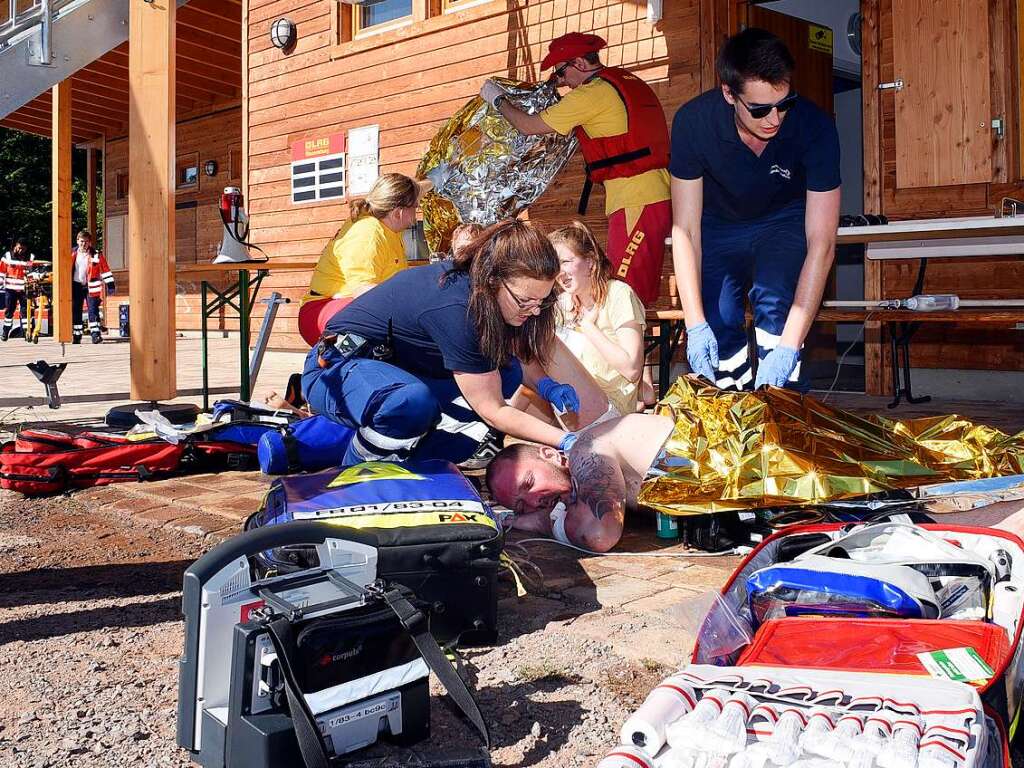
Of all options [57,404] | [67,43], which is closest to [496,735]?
[57,404]

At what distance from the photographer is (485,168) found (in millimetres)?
6941

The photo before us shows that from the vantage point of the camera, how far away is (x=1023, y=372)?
5902mm

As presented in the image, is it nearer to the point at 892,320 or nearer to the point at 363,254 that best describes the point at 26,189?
the point at 363,254

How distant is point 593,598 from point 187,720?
1.24 m

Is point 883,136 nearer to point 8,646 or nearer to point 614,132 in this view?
point 614,132

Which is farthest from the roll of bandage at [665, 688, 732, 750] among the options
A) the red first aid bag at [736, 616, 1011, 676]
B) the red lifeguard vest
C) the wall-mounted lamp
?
the wall-mounted lamp

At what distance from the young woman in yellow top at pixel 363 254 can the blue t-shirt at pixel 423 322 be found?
1.31 meters

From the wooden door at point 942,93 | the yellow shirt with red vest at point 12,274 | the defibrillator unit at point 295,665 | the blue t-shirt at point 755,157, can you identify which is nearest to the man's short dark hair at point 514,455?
the blue t-shirt at point 755,157

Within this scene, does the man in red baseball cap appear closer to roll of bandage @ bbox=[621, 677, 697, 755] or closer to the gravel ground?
the gravel ground

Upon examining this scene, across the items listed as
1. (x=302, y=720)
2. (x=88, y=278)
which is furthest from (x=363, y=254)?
(x=88, y=278)

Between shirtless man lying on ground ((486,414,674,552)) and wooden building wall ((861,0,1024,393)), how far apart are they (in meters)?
3.69

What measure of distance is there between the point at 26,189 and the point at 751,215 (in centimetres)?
3127

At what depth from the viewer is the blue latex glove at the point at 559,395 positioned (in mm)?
3398

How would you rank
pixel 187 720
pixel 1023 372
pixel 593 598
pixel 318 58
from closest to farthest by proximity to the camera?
1. pixel 187 720
2. pixel 593 598
3. pixel 1023 372
4. pixel 318 58
